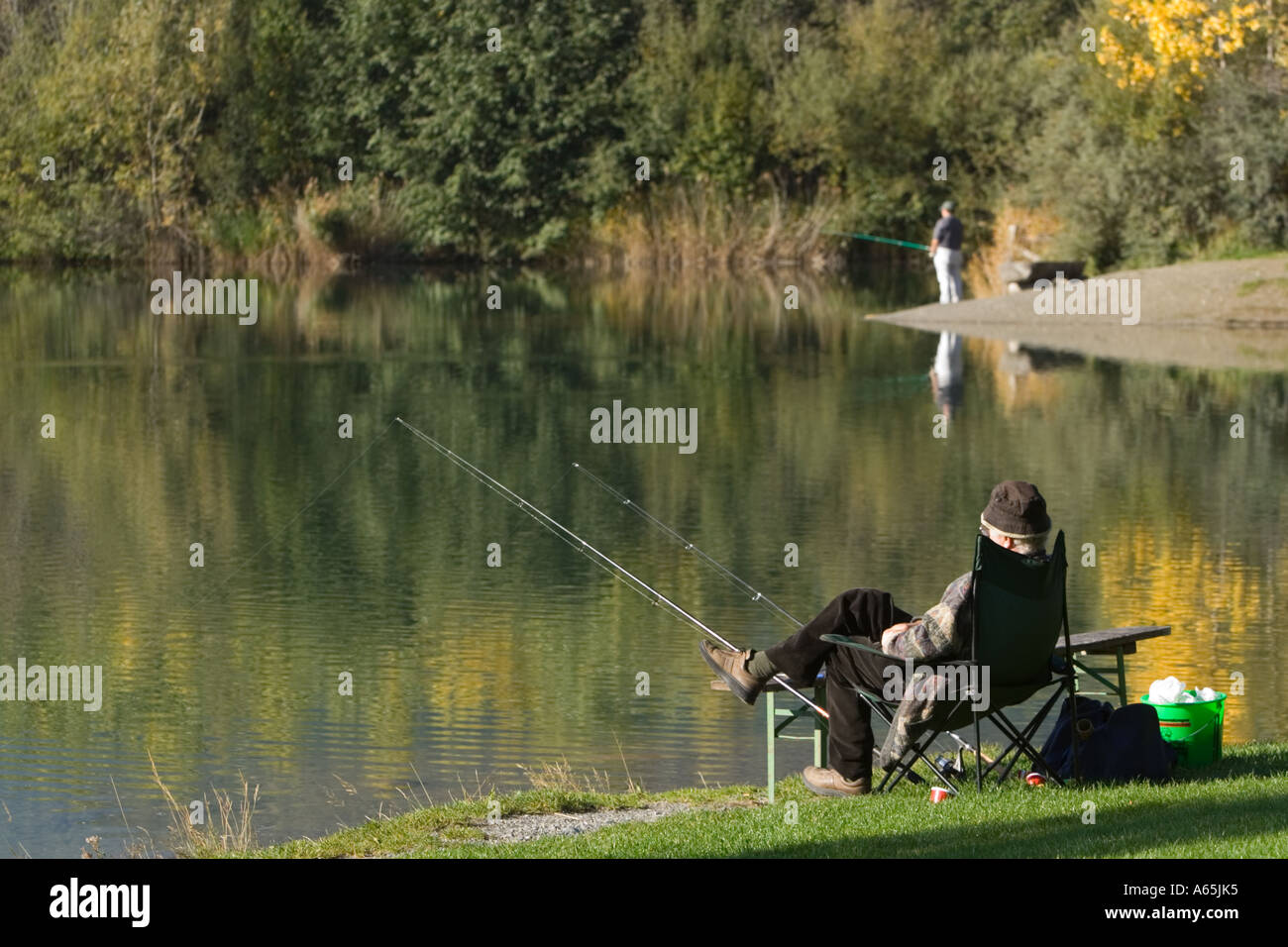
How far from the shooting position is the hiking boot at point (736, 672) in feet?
26.0

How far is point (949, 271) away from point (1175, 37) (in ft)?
17.5

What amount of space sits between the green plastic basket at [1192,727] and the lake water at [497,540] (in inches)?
67.1

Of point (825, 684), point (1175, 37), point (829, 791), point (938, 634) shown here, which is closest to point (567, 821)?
point (829, 791)

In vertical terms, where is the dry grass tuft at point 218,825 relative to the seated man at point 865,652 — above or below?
below

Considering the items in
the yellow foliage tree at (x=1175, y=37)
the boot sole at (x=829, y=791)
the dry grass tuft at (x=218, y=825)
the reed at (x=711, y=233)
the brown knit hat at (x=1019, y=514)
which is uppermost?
the yellow foliage tree at (x=1175, y=37)

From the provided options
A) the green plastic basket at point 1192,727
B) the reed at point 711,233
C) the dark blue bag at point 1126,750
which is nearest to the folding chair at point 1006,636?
the dark blue bag at point 1126,750

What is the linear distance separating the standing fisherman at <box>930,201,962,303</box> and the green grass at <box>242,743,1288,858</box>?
25147mm

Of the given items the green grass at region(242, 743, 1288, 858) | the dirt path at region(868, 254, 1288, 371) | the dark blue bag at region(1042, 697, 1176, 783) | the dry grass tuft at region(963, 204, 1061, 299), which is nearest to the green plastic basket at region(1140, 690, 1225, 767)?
the green grass at region(242, 743, 1288, 858)

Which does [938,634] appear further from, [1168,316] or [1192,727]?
[1168,316]

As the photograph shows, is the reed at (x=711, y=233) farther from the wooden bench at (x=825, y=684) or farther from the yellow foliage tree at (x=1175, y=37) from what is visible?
the wooden bench at (x=825, y=684)
